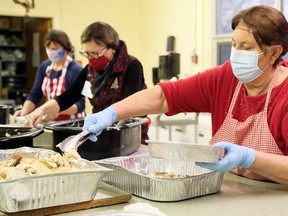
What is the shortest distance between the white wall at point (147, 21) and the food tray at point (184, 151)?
11.2 feet

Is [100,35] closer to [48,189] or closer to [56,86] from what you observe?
[56,86]

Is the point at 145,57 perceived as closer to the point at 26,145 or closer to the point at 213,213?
the point at 26,145

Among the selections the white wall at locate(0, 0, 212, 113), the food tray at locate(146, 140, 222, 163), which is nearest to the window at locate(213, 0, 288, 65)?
the white wall at locate(0, 0, 212, 113)

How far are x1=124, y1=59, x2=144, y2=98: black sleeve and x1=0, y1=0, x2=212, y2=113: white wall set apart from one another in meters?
2.34

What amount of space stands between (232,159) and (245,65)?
41 cm

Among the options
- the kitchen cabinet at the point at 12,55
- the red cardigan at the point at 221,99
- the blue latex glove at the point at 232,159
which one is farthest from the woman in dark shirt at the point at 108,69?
the kitchen cabinet at the point at 12,55

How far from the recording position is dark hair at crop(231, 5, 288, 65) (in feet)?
4.58

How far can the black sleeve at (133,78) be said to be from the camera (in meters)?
2.21

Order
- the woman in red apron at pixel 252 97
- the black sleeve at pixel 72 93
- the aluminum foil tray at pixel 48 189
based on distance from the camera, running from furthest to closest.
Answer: the black sleeve at pixel 72 93 → the woman in red apron at pixel 252 97 → the aluminum foil tray at pixel 48 189

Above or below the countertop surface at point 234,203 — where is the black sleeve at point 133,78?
above

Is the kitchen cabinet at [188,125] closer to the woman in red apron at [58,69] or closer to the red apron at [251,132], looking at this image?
the woman in red apron at [58,69]

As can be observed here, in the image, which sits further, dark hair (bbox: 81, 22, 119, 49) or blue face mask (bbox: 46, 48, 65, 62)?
blue face mask (bbox: 46, 48, 65, 62)

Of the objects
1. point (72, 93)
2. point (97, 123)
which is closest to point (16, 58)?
point (72, 93)

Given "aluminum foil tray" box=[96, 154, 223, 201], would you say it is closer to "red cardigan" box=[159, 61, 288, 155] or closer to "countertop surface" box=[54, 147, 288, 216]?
"countertop surface" box=[54, 147, 288, 216]
